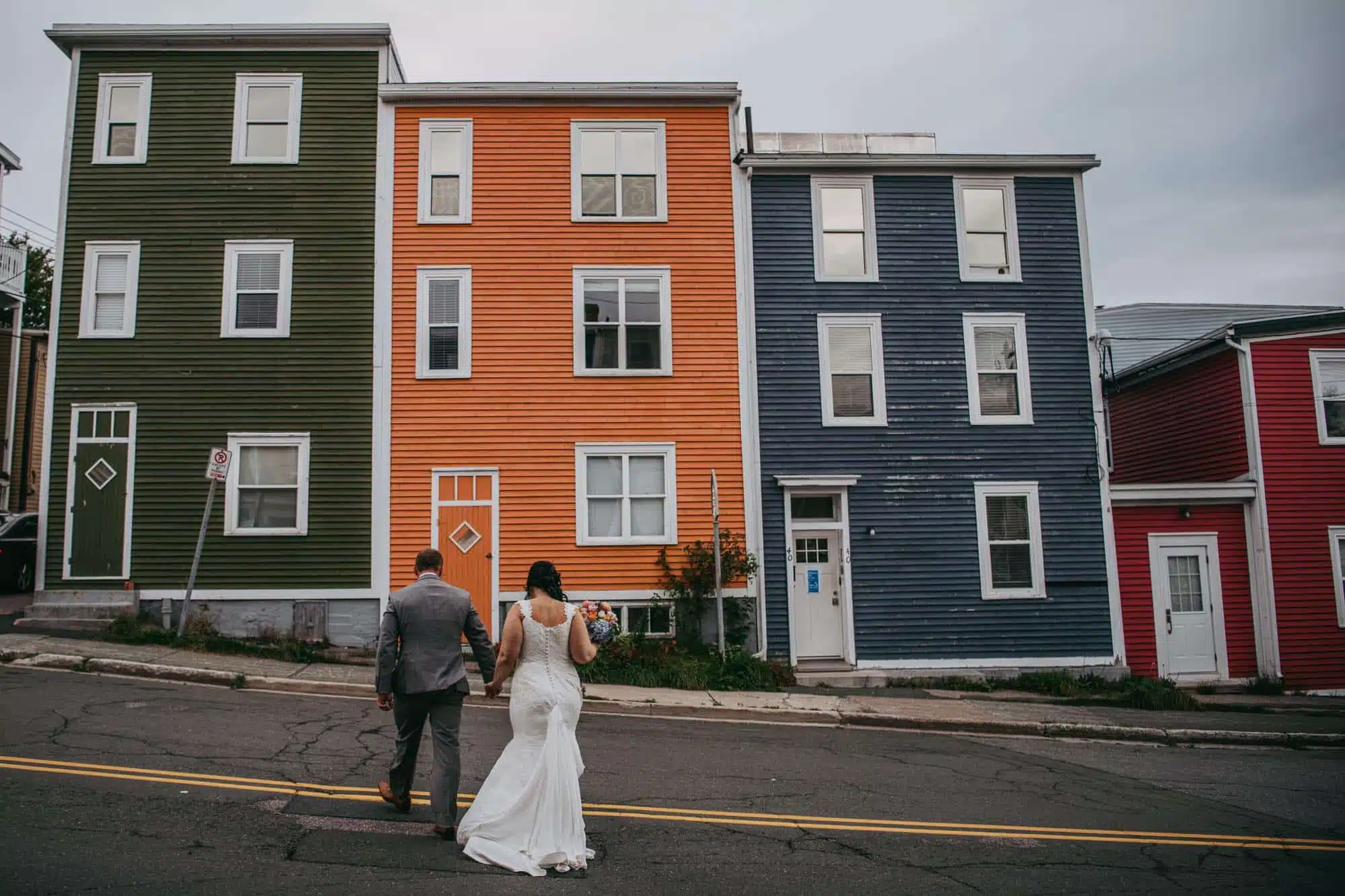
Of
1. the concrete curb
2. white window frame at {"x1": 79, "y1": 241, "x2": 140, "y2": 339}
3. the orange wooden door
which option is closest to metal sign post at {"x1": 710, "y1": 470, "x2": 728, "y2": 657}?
the concrete curb

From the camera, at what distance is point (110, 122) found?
54.5ft

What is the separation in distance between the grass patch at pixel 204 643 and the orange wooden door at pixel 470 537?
2.53 meters

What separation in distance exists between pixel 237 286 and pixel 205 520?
14.5ft

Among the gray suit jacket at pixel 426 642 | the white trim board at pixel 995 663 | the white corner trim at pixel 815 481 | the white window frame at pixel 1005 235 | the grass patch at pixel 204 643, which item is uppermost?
the white window frame at pixel 1005 235

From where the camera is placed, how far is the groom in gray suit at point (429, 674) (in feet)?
21.2

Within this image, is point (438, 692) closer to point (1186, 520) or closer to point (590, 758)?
point (590, 758)

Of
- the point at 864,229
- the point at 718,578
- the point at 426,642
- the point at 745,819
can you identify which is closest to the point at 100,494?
the point at 718,578

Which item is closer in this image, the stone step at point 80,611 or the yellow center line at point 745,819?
the yellow center line at point 745,819

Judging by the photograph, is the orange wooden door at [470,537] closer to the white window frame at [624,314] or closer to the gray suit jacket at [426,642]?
the white window frame at [624,314]

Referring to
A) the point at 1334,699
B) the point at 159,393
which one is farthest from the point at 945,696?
the point at 159,393

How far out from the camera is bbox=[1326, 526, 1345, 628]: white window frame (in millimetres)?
17000

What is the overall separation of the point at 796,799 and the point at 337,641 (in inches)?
392

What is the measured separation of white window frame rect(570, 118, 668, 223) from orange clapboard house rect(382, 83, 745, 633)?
0.12 feet

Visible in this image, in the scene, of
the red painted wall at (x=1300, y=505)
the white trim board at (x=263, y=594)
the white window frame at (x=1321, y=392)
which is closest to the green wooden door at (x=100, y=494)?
the white trim board at (x=263, y=594)
